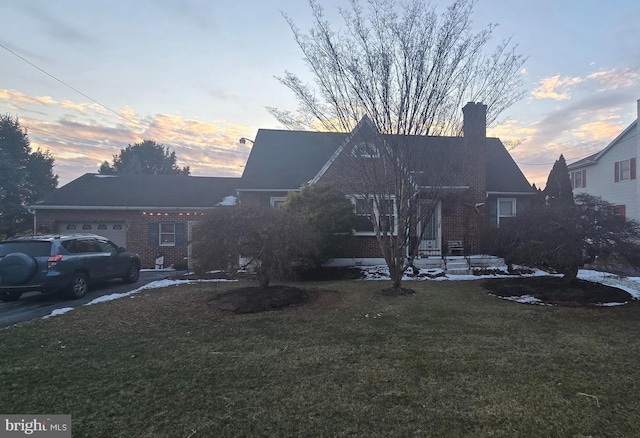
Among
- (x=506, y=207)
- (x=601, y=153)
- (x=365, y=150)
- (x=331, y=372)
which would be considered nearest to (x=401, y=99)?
(x=365, y=150)

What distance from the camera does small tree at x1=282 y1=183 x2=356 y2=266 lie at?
11.3 metres

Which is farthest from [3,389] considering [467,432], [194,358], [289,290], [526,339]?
[526,339]

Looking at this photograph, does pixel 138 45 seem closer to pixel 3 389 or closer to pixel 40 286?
pixel 40 286

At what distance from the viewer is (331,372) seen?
3.92m

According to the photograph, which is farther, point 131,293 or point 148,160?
point 148,160

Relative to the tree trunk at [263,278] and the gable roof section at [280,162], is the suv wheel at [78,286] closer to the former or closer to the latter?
the tree trunk at [263,278]

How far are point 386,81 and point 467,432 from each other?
6741 millimetres

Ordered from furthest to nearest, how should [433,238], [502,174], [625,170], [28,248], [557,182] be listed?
[625,170], [557,182], [502,174], [433,238], [28,248]

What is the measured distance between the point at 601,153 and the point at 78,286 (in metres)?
30.7

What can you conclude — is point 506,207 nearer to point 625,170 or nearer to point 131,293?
point 625,170

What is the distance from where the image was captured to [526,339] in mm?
5148

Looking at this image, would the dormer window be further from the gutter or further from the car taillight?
the gutter

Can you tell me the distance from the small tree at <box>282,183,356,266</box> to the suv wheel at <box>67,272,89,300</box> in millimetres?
6163

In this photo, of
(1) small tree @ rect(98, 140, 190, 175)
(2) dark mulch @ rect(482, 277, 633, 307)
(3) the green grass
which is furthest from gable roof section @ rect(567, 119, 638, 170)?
(1) small tree @ rect(98, 140, 190, 175)
